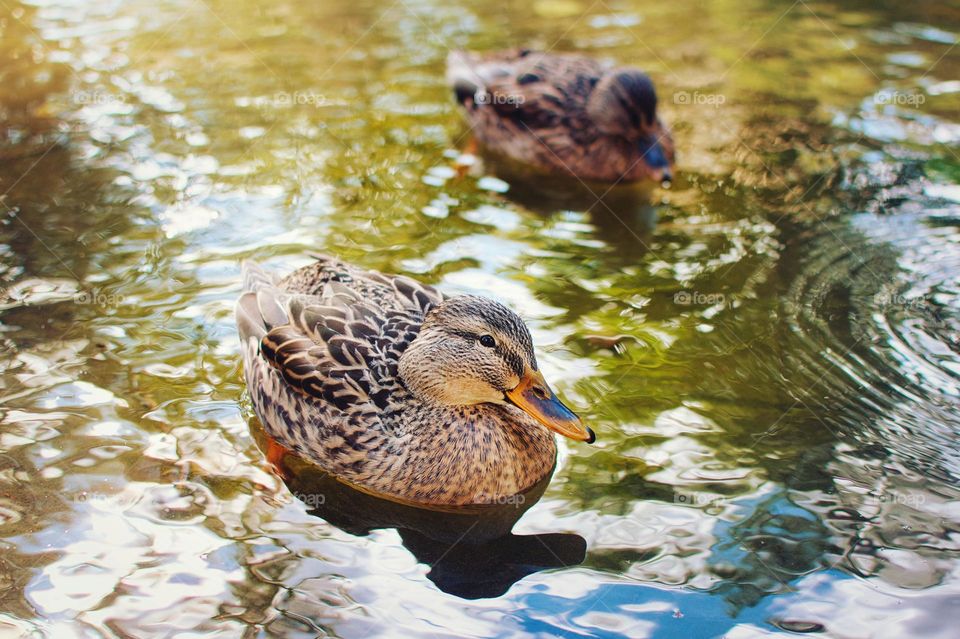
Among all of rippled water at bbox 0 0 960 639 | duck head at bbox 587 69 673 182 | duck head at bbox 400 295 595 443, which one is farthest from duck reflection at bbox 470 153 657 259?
duck head at bbox 400 295 595 443

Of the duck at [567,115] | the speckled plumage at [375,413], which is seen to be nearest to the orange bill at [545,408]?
the speckled plumage at [375,413]

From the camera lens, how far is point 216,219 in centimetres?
798

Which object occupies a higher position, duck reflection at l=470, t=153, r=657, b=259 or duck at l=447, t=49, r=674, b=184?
duck at l=447, t=49, r=674, b=184

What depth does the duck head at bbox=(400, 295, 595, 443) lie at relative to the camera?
5.16 m

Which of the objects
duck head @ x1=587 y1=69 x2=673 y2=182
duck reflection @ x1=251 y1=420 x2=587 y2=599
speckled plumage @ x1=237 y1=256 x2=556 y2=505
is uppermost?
duck head @ x1=587 y1=69 x2=673 y2=182

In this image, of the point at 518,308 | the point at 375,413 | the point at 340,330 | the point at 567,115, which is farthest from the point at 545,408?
the point at 567,115

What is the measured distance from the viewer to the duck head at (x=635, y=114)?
898 centimetres

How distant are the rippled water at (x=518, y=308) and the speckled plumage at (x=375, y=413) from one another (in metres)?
0.27

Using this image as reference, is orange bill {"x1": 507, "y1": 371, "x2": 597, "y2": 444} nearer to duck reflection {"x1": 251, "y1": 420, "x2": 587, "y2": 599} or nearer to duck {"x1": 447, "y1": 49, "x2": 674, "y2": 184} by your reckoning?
duck reflection {"x1": 251, "y1": 420, "x2": 587, "y2": 599}

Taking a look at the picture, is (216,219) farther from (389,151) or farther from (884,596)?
(884,596)

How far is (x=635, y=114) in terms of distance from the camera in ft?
29.7

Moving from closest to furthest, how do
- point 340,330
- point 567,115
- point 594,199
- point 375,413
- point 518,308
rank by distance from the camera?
point 375,413 → point 340,330 → point 518,308 → point 594,199 → point 567,115

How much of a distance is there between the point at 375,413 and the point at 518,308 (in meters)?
1.76

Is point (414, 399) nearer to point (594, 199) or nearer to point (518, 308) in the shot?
point (518, 308)
